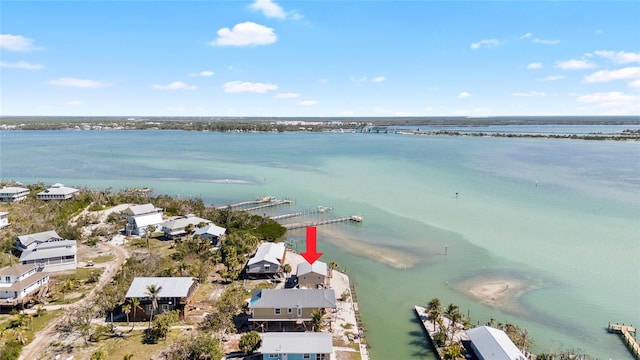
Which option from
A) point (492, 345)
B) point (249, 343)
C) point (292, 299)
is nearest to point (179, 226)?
point (292, 299)

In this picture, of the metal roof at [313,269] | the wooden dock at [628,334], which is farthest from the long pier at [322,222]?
the wooden dock at [628,334]

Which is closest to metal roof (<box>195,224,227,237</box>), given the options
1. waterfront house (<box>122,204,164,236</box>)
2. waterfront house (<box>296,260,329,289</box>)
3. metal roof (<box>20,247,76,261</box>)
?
waterfront house (<box>122,204,164,236</box>)

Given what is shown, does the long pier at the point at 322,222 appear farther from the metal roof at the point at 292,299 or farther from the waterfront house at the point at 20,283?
the waterfront house at the point at 20,283

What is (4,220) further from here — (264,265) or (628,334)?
(628,334)

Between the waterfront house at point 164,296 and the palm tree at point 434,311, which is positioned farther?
the waterfront house at point 164,296

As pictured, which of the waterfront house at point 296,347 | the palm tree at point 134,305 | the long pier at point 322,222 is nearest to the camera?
the waterfront house at point 296,347

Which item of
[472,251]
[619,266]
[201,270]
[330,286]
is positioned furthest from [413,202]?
[201,270]
